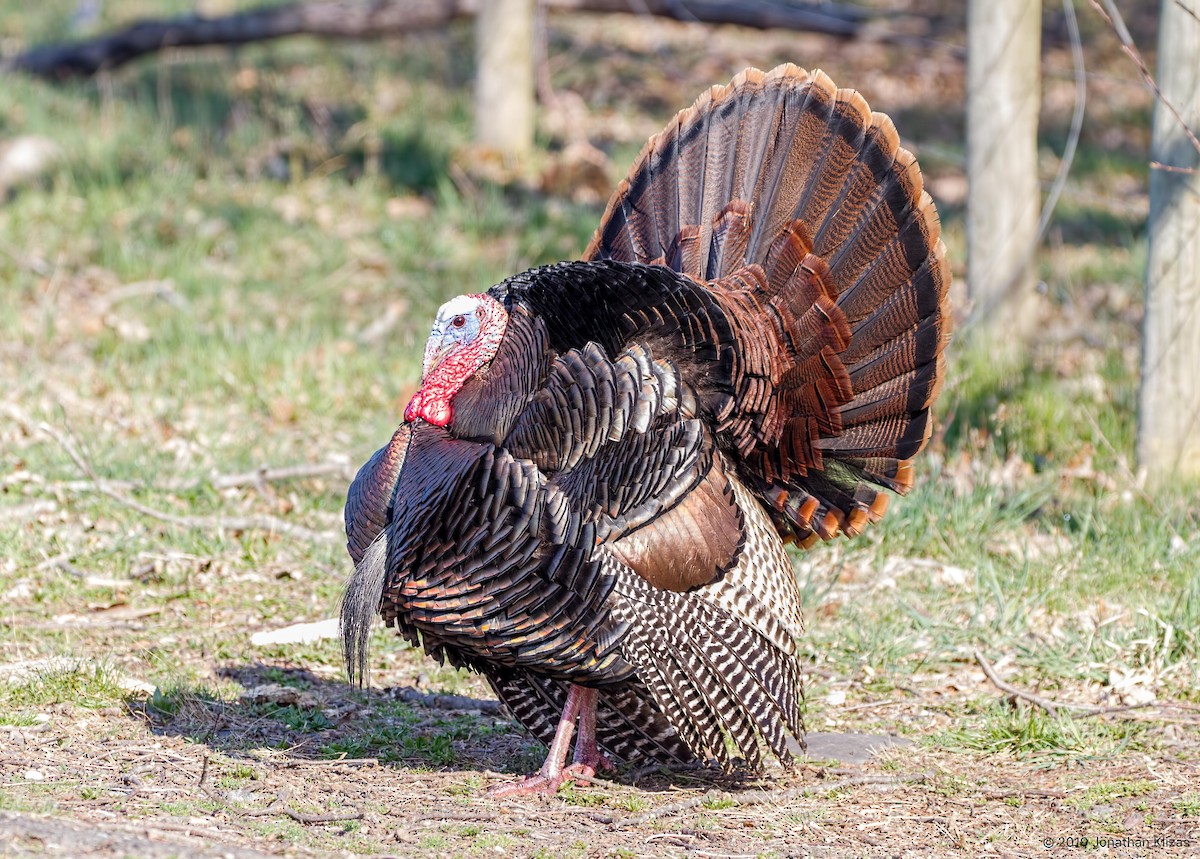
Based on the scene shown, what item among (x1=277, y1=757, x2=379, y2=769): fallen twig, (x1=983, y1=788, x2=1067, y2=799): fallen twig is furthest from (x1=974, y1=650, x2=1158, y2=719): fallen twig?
(x1=277, y1=757, x2=379, y2=769): fallen twig

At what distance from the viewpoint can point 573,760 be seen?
4.29 meters

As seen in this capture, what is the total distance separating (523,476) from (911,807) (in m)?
1.47

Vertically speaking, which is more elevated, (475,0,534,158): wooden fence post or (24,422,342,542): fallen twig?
(475,0,534,158): wooden fence post

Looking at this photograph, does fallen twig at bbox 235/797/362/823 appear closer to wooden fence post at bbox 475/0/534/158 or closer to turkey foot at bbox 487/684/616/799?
turkey foot at bbox 487/684/616/799

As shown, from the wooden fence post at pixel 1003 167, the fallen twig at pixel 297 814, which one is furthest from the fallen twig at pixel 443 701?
the wooden fence post at pixel 1003 167

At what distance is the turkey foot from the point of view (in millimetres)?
3943

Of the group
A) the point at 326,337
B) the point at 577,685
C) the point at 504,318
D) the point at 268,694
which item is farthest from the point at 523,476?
the point at 326,337

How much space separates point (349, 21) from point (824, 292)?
22.8 feet

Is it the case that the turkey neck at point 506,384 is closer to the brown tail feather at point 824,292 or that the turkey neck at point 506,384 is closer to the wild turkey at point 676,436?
the wild turkey at point 676,436

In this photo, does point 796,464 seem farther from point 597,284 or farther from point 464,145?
point 464,145

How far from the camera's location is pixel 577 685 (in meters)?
4.01

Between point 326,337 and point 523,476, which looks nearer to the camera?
point 523,476

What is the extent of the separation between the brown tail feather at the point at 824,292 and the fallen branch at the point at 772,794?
0.75 metres

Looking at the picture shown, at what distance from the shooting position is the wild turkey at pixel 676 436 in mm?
3600
